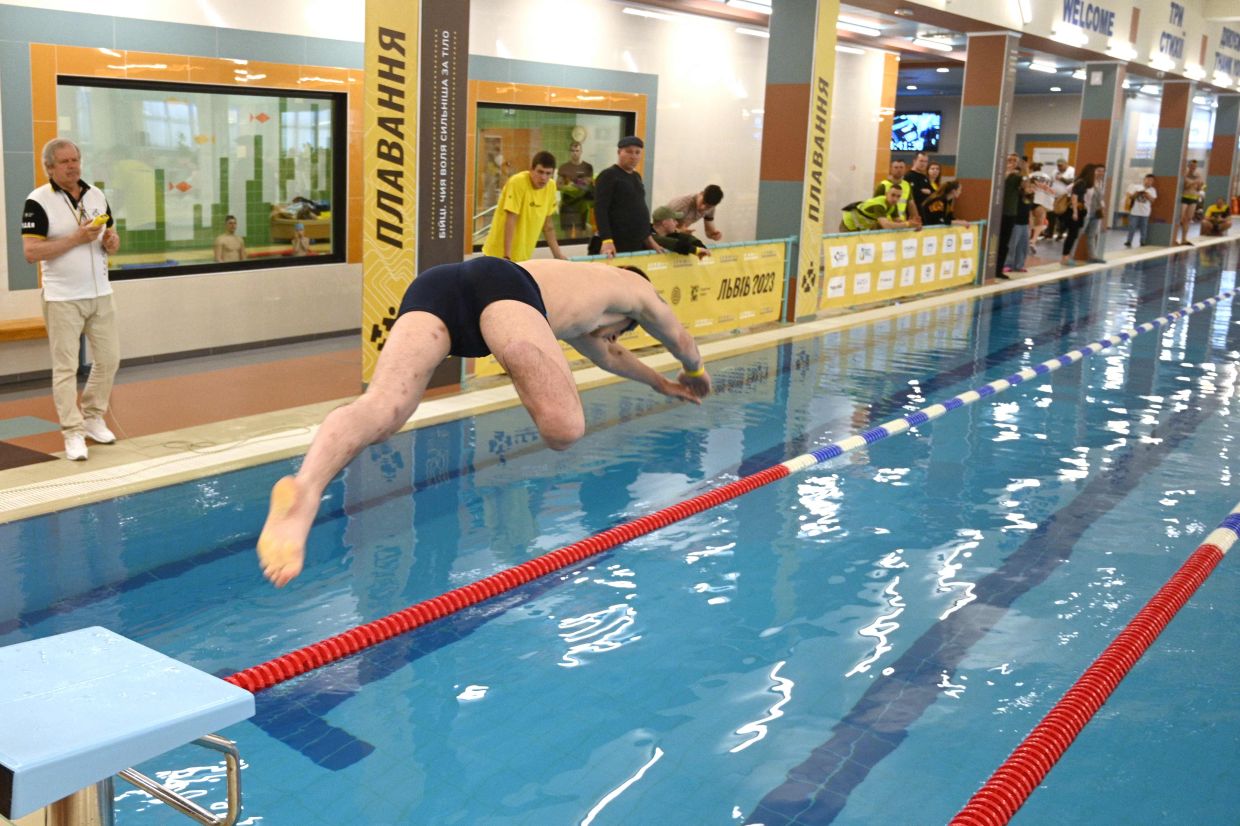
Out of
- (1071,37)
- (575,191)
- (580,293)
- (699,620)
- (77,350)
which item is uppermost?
(1071,37)

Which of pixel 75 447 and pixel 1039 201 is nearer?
pixel 75 447

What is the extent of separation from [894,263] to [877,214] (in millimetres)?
688

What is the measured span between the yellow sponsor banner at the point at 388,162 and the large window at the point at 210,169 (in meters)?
2.33

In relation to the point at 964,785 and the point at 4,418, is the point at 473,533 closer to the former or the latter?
the point at 964,785

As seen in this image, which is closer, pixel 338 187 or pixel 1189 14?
pixel 338 187

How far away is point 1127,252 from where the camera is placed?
23.9 meters

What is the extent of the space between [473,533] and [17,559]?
6.33 feet

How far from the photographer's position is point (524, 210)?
28.1 feet

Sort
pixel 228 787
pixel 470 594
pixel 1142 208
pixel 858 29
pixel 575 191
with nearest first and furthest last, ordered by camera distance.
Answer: pixel 228 787 → pixel 470 594 → pixel 575 191 → pixel 858 29 → pixel 1142 208

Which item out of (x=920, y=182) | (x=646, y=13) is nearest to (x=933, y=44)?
(x=920, y=182)

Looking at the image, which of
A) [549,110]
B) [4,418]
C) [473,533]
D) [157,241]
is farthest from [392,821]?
[549,110]

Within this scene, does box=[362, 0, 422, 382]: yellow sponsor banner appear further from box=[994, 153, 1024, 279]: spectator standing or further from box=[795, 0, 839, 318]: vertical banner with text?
box=[994, 153, 1024, 279]: spectator standing

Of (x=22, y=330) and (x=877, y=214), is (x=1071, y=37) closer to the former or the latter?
(x=877, y=214)

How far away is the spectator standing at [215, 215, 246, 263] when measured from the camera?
970 cm
